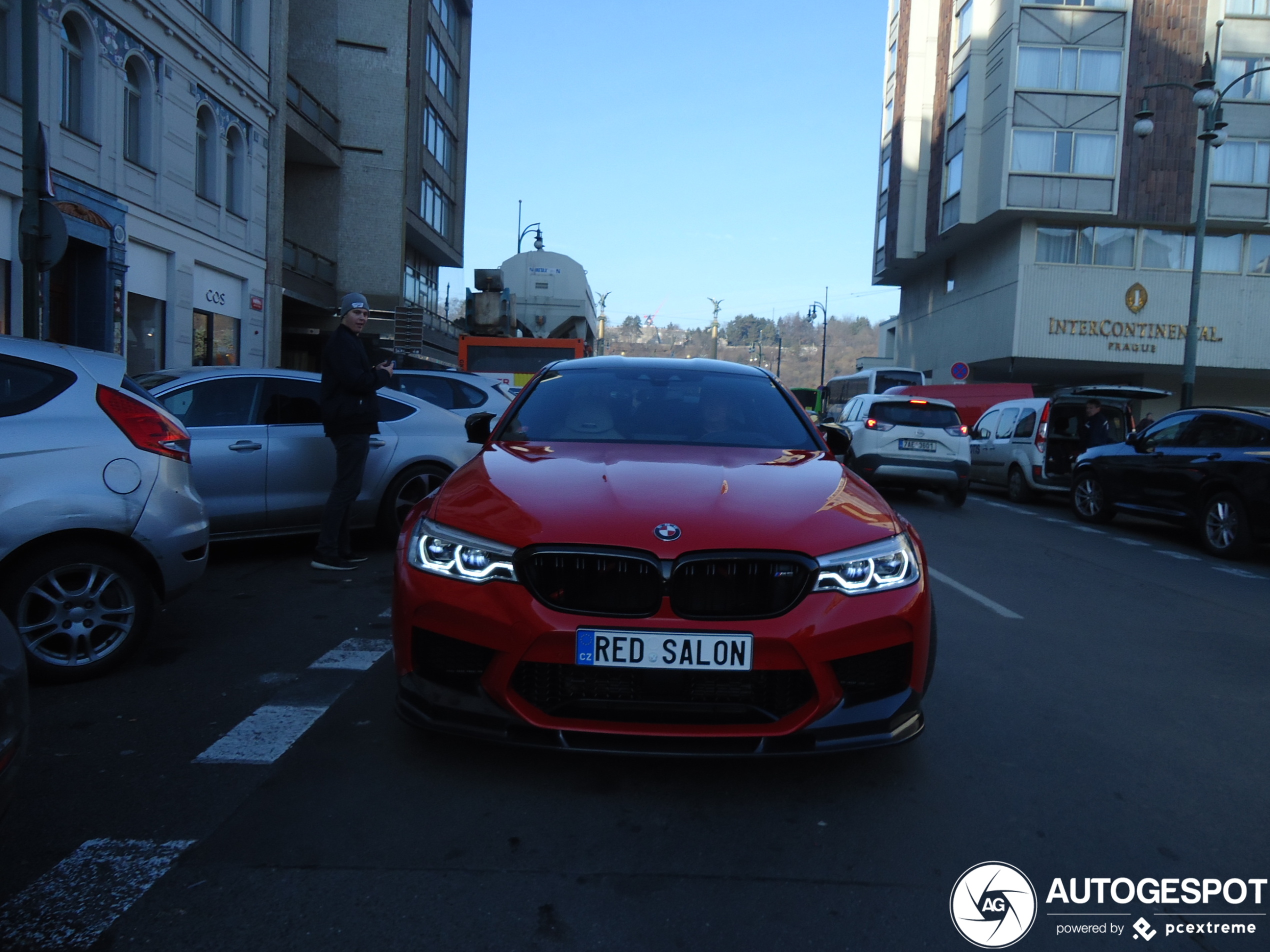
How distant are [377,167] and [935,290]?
79.2 feet

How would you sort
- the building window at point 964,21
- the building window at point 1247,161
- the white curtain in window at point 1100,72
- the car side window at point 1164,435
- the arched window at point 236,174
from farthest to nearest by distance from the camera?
the building window at point 964,21 → the building window at point 1247,161 → the white curtain in window at point 1100,72 → the arched window at point 236,174 → the car side window at point 1164,435

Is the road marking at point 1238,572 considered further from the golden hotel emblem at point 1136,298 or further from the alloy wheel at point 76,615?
the golden hotel emblem at point 1136,298

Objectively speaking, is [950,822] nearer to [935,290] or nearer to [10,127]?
[10,127]

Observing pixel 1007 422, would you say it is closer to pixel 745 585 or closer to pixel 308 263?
pixel 745 585

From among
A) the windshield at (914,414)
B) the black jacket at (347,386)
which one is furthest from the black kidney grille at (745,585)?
the windshield at (914,414)

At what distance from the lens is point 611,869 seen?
283 cm

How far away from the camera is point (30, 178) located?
8.87 metres

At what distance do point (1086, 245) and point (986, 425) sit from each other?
63.7ft

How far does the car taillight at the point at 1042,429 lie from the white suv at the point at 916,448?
1929mm

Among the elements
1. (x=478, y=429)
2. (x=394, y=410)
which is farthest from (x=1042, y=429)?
(x=478, y=429)

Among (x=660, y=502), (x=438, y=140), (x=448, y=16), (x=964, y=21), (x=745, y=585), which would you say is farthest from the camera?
(x=448, y=16)

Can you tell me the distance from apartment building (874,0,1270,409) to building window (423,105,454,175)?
1901 cm

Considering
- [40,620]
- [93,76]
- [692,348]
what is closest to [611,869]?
[40,620]

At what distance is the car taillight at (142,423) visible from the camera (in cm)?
477
